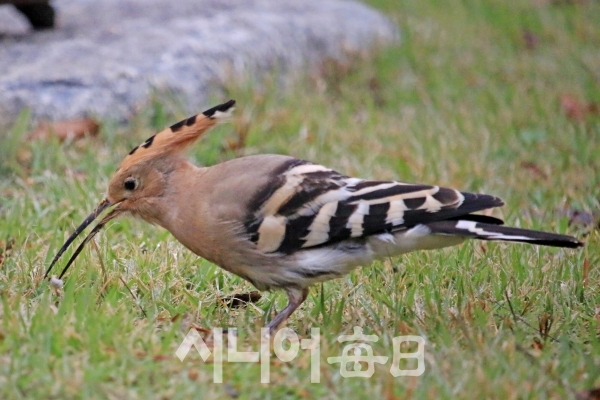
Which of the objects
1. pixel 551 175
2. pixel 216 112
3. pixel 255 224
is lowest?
pixel 551 175

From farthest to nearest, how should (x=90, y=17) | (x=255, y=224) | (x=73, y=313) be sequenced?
(x=90, y=17) → (x=255, y=224) → (x=73, y=313)

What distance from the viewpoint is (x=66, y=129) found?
484 centimetres

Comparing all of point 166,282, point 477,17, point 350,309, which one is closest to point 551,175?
point 350,309

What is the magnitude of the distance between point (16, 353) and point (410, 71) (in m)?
4.52

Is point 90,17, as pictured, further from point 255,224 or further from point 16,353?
point 16,353

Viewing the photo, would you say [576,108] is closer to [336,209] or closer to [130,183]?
[336,209]

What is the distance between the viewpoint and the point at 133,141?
16.0 feet

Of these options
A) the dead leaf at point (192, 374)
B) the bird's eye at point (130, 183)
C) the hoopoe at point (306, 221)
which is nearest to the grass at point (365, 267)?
the dead leaf at point (192, 374)

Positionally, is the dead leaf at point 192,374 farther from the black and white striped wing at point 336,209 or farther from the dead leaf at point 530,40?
the dead leaf at point 530,40

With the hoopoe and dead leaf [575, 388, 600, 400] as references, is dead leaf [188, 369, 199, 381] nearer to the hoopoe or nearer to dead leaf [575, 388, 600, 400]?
the hoopoe

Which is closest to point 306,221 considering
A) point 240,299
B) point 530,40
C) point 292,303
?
point 292,303

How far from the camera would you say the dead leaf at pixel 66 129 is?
4.75 meters

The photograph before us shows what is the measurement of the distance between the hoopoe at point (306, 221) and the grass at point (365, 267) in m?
0.17

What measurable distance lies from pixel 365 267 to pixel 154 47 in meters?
2.59
